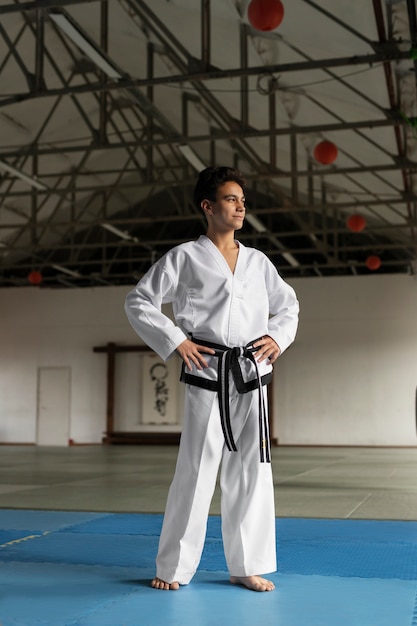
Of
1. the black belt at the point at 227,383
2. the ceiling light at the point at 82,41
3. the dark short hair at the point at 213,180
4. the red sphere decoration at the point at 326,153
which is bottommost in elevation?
the black belt at the point at 227,383

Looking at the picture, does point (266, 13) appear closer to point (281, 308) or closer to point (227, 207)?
point (227, 207)

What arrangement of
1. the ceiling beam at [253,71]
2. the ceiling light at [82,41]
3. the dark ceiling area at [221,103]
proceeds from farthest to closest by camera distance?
the dark ceiling area at [221,103]
the ceiling light at [82,41]
the ceiling beam at [253,71]

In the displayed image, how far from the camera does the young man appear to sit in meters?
3.02

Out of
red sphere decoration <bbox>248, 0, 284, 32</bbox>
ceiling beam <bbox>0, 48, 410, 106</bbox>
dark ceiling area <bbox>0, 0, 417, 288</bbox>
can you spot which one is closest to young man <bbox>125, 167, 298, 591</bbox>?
red sphere decoration <bbox>248, 0, 284, 32</bbox>

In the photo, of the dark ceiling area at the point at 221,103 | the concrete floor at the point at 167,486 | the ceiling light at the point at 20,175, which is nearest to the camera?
the concrete floor at the point at 167,486

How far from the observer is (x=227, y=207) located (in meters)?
3.20

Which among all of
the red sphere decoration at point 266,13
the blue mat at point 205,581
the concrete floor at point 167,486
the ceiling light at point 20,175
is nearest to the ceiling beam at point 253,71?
the red sphere decoration at point 266,13

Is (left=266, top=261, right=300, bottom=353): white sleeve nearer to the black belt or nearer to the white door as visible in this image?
the black belt

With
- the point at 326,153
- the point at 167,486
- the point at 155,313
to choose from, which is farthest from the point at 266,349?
the point at 326,153

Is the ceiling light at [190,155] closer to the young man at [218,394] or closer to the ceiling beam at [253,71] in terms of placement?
the ceiling beam at [253,71]

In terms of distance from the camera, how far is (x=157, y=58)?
12.6m

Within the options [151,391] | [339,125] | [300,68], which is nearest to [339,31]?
[300,68]

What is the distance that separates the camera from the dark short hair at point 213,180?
10.5 ft

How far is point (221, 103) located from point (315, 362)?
27.6ft
